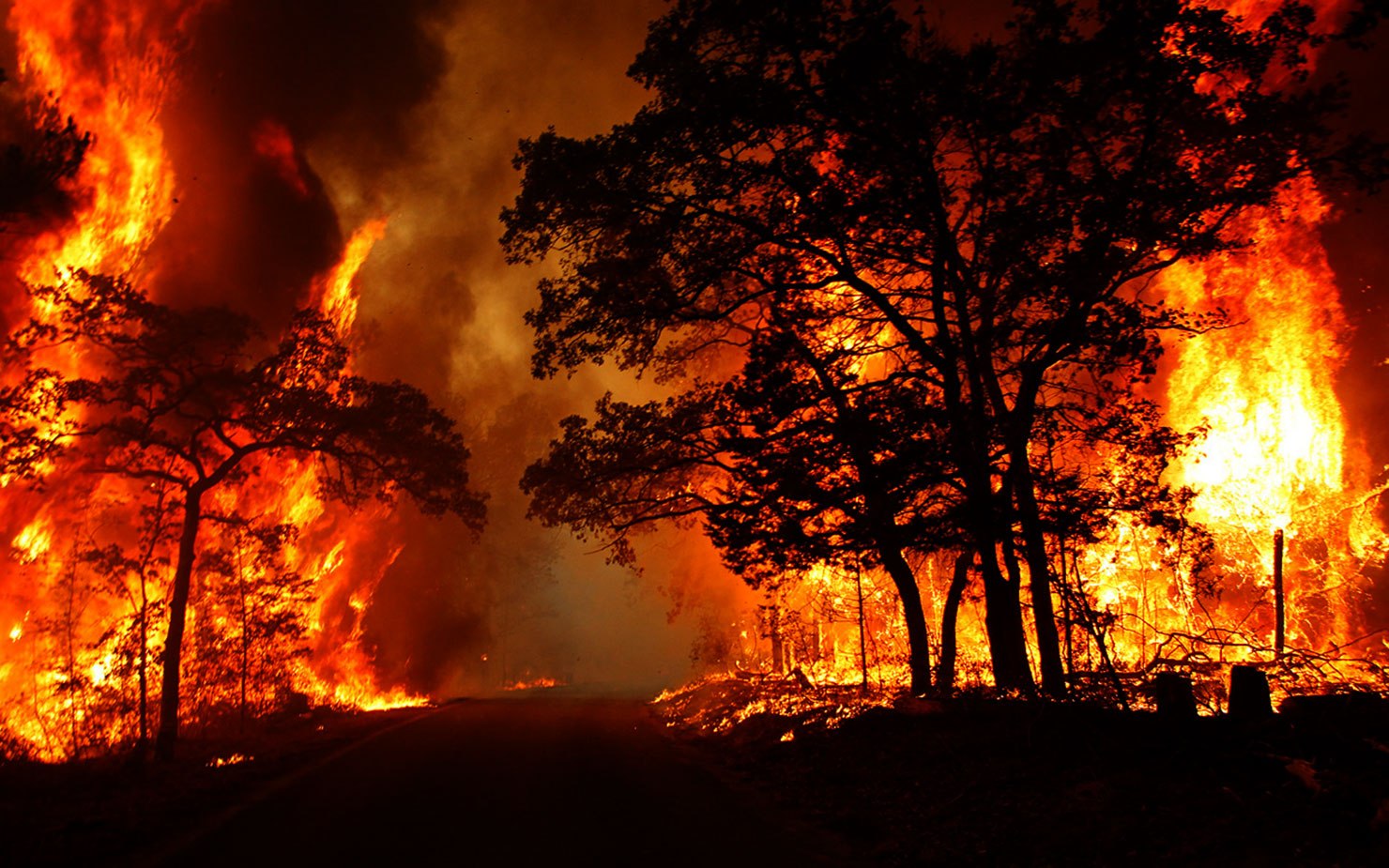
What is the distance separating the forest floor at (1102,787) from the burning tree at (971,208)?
265 centimetres

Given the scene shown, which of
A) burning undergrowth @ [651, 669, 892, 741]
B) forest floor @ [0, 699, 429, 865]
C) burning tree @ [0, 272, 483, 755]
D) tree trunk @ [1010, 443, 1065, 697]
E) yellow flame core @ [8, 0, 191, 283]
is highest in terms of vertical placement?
yellow flame core @ [8, 0, 191, 283]

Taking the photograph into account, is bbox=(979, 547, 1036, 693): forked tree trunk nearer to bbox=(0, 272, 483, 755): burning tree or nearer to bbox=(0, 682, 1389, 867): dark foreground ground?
bbox=(0, 682, 1389, 867): dark foreground ground

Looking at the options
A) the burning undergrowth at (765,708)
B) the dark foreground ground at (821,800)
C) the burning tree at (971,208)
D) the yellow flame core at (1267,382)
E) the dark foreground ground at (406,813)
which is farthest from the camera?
the yellow flame core at (1267,382)

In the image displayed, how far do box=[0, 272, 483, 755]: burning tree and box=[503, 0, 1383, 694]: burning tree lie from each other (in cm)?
713

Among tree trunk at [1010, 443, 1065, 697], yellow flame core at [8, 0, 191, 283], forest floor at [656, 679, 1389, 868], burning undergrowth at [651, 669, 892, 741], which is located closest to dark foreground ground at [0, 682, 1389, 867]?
forest floor at [656, 679, 1389, 868]

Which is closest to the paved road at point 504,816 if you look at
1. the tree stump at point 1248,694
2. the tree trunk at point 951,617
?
the tree stump at point 1248,694

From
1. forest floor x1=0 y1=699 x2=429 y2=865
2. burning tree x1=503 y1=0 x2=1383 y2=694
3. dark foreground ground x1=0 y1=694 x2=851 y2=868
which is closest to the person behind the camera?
dark foreground ground x1=0 y1=694 x2=851 y2=868

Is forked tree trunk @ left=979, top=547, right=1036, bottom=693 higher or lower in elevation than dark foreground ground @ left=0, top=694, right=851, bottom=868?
higher

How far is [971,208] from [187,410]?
54.3 ft

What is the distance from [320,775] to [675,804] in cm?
568

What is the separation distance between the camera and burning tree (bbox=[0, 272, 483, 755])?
14812 millimetres

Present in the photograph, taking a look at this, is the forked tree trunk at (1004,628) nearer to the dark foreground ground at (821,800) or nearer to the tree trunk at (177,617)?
the dark foreground ground at (821,800)

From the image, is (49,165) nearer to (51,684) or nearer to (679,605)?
(51,684)

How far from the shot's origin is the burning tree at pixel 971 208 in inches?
419
